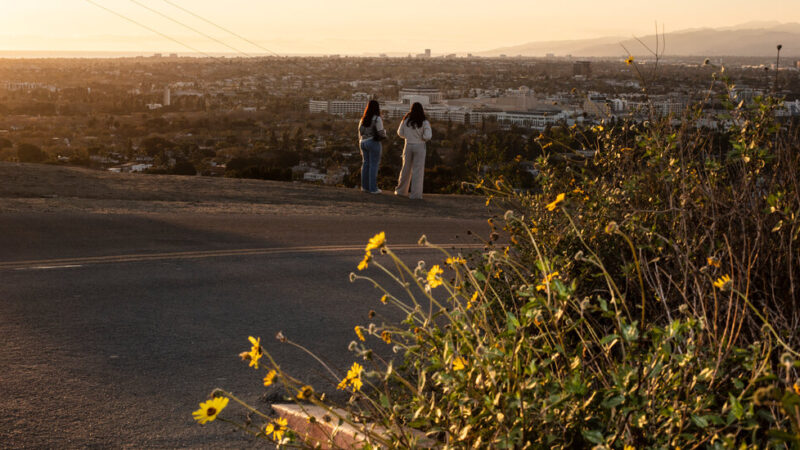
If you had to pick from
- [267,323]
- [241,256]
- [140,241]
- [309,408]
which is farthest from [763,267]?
[140,241]

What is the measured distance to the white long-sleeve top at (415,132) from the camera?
15.4 meters

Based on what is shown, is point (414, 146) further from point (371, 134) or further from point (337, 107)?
point (337, 107)

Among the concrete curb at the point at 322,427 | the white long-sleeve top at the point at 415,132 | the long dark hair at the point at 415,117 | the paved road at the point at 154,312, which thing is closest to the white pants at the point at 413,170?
the white long-sleeve top at the point at 415,132

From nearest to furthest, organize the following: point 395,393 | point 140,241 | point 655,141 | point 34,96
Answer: point 395,393, point 655,141, point 140,241, point 34,96

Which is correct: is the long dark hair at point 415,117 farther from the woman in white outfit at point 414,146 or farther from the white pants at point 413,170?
the white pants at point 413,170

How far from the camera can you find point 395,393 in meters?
4.48

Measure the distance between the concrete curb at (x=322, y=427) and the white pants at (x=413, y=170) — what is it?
11264mm

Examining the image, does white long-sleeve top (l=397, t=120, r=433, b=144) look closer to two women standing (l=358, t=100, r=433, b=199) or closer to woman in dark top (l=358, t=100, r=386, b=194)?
two women standing (l=358, t=100, r=433, b=199)

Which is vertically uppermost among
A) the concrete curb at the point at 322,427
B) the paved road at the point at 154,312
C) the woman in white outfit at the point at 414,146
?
the woman in white outfit at the point at 414,146

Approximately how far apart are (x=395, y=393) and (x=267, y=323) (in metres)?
2.54

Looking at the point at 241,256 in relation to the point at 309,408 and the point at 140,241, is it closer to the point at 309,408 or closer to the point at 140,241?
the point at 140,241

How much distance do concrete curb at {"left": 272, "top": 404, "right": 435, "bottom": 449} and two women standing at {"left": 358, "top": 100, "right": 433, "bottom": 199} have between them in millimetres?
10826

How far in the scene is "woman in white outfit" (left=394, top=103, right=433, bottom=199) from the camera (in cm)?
1540

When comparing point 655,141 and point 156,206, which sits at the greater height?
point 655,141
